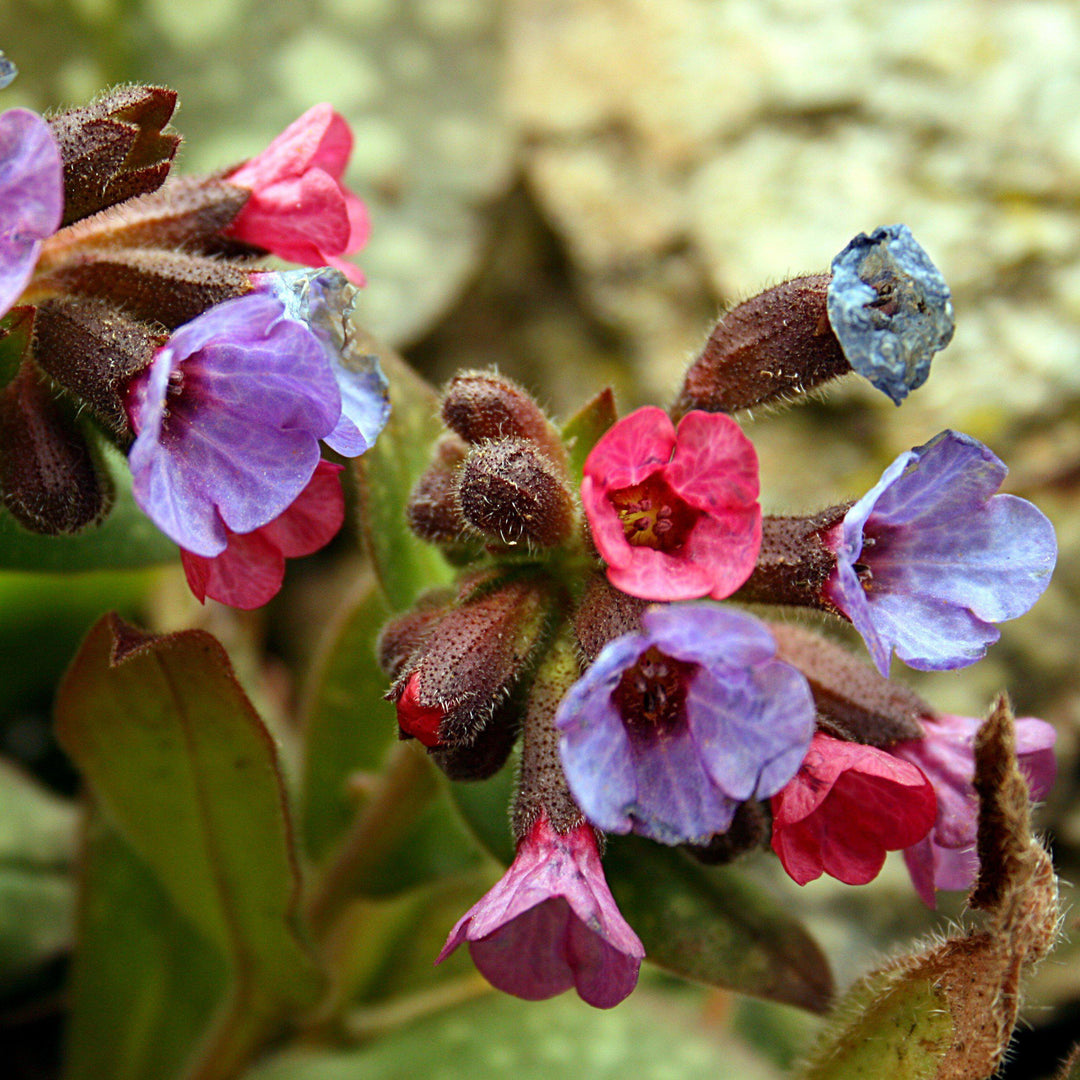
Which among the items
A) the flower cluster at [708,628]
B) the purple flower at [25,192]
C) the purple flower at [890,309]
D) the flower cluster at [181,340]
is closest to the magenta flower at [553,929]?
the flower cluster at [708,628]

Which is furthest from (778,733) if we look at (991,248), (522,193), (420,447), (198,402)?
(522,193)

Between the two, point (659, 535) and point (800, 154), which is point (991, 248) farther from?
point (659, 535)

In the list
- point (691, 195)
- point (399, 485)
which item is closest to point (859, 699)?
point (399, 485)

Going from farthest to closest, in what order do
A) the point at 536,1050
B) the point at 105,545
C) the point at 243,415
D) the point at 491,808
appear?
the point at 536,1050 < the point at 105,545 < the point at 491,808 < the point at 243,415

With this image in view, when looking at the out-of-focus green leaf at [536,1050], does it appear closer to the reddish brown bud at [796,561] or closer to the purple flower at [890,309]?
the reddish brown bud at [796,561]

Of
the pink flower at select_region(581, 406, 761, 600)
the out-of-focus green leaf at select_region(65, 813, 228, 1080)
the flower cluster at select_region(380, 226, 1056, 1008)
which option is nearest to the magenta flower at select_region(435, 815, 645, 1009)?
the flower cluster at select_region(380, 226, 1056, 1008)

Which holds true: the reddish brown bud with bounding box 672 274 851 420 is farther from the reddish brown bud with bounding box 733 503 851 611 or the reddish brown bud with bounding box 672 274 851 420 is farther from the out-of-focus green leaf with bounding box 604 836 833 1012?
the out-of-focus green leaf with bounding box 604 836 833 1012

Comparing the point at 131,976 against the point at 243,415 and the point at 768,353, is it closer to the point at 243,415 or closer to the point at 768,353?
the point at 243,415
